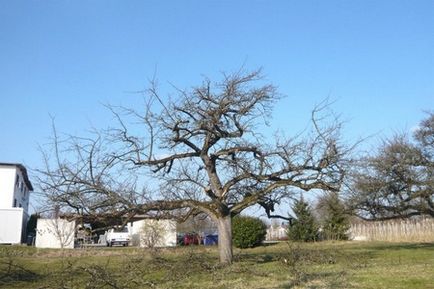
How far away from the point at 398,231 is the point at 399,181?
20.3 metres

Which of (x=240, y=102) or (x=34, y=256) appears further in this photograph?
(x=34, y=256)

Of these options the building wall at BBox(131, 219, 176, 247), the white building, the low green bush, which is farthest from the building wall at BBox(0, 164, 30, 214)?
the low green bush

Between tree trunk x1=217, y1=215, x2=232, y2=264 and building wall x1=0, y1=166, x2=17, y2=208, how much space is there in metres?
41.4

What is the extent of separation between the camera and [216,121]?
1708cm

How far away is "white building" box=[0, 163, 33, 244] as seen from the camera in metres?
42.8

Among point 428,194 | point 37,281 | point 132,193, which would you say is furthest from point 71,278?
point 428,194

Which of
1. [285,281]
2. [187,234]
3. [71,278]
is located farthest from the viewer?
[187,234]

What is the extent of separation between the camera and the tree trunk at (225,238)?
17487mm

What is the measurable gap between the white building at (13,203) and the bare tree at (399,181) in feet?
71.6

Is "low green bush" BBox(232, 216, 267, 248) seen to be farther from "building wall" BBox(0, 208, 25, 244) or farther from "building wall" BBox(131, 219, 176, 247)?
"building wall" BBox(0, 208, 25, 244)

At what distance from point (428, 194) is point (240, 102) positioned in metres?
13.8

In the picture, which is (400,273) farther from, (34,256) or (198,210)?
(34,256)

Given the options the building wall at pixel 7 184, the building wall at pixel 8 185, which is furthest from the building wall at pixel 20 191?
the building wall at pixel 7 184

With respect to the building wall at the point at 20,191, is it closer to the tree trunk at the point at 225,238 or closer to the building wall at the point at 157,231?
the building wall at the point at 157,231
